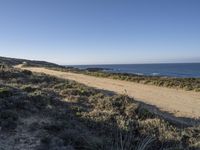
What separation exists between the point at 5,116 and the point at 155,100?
10915 millimetres

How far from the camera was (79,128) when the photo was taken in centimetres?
1078

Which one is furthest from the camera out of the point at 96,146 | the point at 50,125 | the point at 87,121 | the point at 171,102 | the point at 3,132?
the point at 171,102

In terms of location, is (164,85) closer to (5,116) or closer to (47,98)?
(47,98)

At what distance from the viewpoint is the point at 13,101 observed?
13.2 meters

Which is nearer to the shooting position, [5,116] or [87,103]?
[5,116]

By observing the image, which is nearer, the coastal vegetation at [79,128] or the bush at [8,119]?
the coastal vegetation at [79,128]

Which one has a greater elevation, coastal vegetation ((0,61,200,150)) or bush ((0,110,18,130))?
bush ((0,110,18,130))

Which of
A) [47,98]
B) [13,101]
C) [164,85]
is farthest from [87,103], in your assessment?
[164,85]

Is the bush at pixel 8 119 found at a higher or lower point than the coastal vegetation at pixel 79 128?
higher

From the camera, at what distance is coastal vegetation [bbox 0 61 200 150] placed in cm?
929

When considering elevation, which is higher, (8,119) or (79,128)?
(8,119)

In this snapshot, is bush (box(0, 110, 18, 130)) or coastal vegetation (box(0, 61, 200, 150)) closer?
coastal vegetation (box(0, 61, 200, 150))

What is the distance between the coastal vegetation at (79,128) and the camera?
30.5 feet

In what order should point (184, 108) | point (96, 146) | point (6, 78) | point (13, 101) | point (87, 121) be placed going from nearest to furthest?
point (96, 146), point (87, 121), point (13, 101), point (184, 108), point (6, 78)
